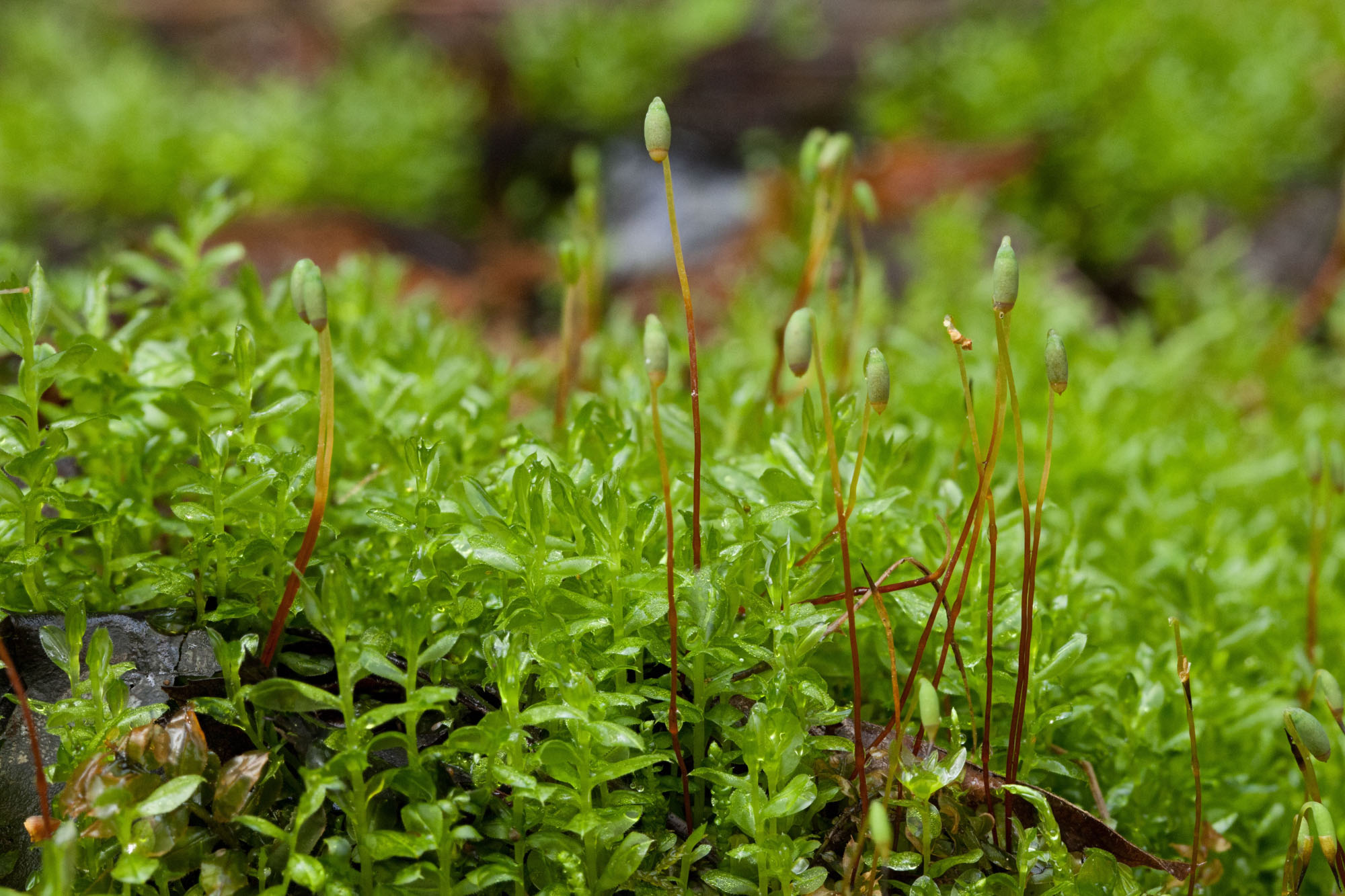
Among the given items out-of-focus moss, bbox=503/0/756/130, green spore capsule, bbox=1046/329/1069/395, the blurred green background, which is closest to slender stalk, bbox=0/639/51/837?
green spore capsule, bbox=1046/329/1069/395

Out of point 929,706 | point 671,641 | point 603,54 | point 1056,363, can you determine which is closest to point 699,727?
point 671,641

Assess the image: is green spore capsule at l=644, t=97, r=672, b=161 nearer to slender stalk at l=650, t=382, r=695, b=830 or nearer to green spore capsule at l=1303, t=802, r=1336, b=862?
slender stalk at l=650, t=382, r=695, b=830

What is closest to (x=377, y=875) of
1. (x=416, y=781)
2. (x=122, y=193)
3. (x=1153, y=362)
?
(x=416, y=781)

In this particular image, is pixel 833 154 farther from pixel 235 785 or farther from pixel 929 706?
pixel 235 785

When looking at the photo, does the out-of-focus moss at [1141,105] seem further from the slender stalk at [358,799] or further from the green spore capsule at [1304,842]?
the slender stalk at [358,799]

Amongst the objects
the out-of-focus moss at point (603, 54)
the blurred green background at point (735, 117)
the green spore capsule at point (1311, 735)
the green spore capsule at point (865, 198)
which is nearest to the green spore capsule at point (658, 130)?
the green spore capsule at point (865, 198)

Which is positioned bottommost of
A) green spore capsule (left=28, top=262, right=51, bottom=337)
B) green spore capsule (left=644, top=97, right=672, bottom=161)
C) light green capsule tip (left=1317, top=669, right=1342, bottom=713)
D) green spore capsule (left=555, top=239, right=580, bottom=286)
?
light green capsule tip (left=1317, top=669, right=1342, bottom=713)

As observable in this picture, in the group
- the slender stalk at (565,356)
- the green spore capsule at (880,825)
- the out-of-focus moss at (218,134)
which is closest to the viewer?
the green spore capsule at (880,825)
